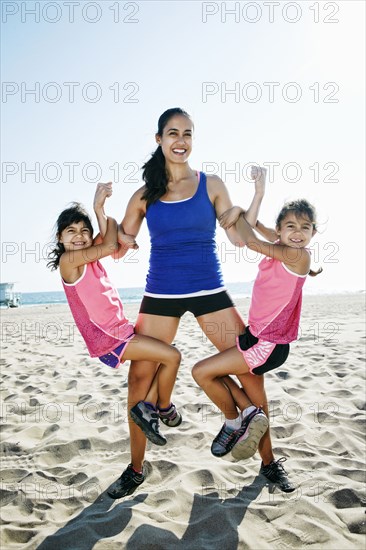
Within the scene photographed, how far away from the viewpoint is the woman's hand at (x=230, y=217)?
3.12m

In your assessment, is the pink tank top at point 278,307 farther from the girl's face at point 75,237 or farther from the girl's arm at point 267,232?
the girl's face at point 75,237

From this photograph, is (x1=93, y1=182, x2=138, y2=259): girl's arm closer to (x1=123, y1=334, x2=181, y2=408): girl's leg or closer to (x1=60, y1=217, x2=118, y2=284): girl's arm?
(x1=60, y1=217, x2=118, y2=284): girl's arm

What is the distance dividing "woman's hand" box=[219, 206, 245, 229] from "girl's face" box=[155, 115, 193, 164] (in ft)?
1.61

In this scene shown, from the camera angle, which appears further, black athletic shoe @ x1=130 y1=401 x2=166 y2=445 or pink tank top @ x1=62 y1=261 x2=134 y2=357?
A: pink tank top @ x1=62 y1=261 x2=134 y2=357

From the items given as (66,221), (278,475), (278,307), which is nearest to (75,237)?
(66,221)

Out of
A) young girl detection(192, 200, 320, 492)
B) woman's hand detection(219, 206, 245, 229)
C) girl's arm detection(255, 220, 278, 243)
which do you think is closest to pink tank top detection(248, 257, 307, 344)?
young girl detection(192, 200, 320, 492)

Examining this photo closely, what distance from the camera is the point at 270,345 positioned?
116 inches

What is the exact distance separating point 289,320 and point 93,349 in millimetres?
1304

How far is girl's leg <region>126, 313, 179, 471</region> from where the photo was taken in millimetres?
3125

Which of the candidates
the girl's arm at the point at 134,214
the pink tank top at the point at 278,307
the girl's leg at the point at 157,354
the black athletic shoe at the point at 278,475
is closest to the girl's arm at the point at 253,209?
the pink tank top at the point at 278,307

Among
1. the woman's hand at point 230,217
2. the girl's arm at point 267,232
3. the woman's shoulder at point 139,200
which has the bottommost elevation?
the girl's arm at point 267,232

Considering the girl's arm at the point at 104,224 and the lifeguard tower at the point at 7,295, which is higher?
the girl's arm at the point at 104,224

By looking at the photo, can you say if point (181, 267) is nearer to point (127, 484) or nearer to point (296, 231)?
point (296, 231)

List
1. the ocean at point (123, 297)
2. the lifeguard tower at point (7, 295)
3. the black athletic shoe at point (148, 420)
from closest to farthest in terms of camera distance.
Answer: the black athletic shoe at point (148, 420) < the lifeguard tower at point (7, 295) < the ocean at point (123, 297)
